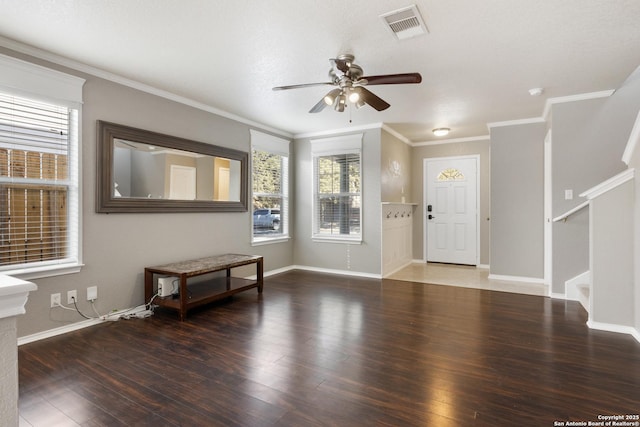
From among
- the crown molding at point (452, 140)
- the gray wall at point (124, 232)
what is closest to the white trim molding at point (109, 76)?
the gray wall at point (124, 232)

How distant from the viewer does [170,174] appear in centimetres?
385

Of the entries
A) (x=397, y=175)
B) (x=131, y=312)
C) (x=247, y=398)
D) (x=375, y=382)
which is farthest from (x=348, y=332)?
(x=397, y=175)

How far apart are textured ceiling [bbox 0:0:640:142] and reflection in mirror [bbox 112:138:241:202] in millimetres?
748

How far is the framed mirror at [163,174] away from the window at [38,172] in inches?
10.1

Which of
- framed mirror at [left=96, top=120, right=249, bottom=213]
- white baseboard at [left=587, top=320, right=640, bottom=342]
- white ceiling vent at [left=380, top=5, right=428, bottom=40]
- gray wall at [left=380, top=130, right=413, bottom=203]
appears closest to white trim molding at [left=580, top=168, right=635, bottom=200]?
white baseboard at [left=587, top=320, right=640, bottom=342]

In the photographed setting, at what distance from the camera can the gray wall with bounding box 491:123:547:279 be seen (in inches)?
189

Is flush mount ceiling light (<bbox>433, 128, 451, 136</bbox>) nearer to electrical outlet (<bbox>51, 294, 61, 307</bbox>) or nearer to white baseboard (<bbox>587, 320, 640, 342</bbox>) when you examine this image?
white baseboard (<bbox>587, 320, 640, 342</bbox>)

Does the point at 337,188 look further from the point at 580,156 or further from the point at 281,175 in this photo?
the point at 580,156

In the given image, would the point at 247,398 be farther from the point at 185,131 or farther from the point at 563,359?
the point at 185,131

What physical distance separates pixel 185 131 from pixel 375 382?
3495 millimetres

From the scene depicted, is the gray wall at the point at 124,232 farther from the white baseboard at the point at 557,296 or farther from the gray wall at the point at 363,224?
the white baseboard at the point at 557,296

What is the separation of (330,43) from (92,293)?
3.18 metres

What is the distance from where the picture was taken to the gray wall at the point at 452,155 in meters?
6.08

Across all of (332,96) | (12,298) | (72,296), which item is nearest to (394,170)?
(332,96)
